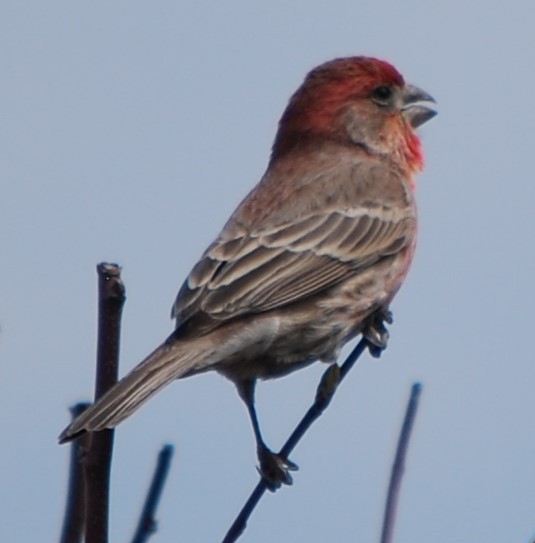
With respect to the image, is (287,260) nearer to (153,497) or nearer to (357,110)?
(357,110)

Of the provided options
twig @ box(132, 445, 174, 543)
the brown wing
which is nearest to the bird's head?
the brown wing

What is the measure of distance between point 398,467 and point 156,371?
7.45 feet

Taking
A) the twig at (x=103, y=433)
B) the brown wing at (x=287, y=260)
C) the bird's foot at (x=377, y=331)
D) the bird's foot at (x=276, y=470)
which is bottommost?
the bird's foot at (x=276, y=470)

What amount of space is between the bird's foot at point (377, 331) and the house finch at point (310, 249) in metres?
0.02

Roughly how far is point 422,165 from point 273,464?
2721mm

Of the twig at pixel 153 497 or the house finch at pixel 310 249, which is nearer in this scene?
the twig at pixel 153 497

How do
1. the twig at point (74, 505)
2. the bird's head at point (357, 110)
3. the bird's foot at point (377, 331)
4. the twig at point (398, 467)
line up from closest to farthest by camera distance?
the twig at point (74, 505) < the twig at point (398, 467) < the bird's foot at point (377, 331) < the bird's head at point (357, 110)

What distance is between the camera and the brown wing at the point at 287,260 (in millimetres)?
6551

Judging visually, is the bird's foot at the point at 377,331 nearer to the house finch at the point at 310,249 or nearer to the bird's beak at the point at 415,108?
the house finch at the point at 310,249

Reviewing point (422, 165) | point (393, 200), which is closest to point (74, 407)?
point (393, 200)

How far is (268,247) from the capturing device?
7105mm

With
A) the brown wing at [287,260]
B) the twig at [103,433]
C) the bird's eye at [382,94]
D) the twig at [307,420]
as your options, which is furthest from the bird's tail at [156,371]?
the bird's eye at [382,94]

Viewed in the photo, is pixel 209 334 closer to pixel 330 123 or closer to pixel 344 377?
pixel 344 377

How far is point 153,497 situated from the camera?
352 centimetres
